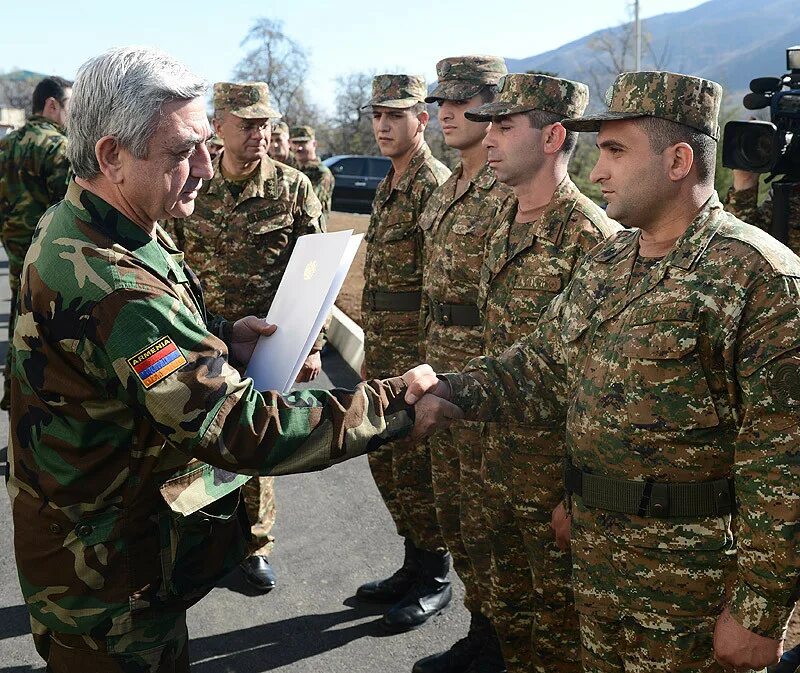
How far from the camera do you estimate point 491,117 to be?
11.8 ft

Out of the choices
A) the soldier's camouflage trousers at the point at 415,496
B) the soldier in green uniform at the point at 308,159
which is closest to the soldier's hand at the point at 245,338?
the soldier's camouflage trousers at the point at 415,496

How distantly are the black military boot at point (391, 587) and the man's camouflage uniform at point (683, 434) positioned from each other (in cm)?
194

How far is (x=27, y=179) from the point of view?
654 cm

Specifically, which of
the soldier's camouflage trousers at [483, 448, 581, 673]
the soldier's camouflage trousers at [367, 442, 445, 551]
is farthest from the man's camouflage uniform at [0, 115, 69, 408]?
the soldier's camouflage trousers at [483, 448, 581, 673]

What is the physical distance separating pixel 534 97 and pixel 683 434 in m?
1.78

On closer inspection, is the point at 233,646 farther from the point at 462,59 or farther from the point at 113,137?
the point at 462,59

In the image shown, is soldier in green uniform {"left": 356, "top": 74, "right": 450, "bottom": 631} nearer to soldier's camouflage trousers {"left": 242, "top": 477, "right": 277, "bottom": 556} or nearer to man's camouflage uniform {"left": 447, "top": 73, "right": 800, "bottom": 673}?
soldier's camouflage trousers {"left": 242, "top": 477, "right": 277, "bottom": 556}

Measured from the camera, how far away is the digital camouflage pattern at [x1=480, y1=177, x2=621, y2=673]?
3219 millimetres

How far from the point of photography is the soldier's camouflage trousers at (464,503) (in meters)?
3.71

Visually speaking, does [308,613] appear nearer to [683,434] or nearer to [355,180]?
[683,434]

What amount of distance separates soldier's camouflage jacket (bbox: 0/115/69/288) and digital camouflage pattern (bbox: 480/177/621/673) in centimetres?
413

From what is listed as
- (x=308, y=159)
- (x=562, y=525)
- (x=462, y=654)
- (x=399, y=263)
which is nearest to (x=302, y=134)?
(x=308, y=159)

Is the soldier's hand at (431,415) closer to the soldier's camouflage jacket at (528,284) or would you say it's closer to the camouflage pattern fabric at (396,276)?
the soldier's camouflage jacket at (528,284)

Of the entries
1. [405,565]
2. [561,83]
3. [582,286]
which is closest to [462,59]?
[561,83]
